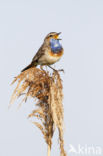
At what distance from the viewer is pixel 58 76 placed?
5.00m

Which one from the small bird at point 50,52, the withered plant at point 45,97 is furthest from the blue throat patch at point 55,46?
the withered plant at point 45,97

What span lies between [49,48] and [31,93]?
276cm

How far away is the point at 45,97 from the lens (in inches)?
184

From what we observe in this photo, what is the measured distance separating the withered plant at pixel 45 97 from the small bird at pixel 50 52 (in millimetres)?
2291

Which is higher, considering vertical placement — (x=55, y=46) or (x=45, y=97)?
(x=55, y=46)

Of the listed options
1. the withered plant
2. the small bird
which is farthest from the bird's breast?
the withered plant

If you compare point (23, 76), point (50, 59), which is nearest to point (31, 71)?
point (23, 76)

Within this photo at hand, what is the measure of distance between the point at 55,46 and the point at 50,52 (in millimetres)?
200

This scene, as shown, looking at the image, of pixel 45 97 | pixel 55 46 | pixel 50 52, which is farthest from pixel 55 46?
pixel 45 97

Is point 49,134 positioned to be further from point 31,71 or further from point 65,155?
point 31,71

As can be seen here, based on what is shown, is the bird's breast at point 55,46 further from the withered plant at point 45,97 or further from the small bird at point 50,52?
the withered plant at point 45,97

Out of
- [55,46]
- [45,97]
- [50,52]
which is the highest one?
[55,46]

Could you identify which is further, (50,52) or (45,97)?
(50,52)

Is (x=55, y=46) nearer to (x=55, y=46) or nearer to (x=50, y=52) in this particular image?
(x=55, y=46)
